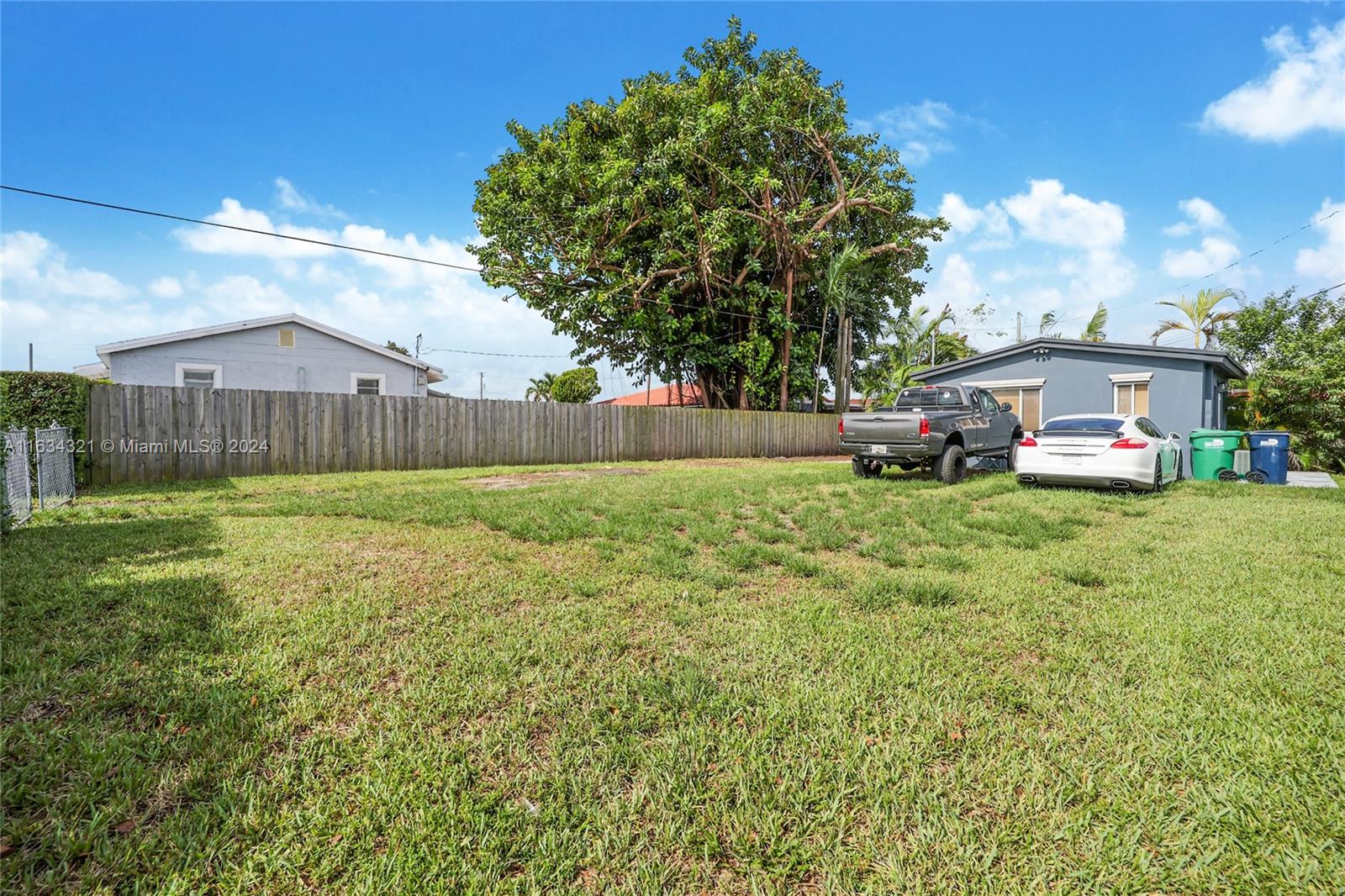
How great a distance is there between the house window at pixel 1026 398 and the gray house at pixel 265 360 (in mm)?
19343

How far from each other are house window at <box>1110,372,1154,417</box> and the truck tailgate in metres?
10.7

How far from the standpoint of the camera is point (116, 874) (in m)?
1.59

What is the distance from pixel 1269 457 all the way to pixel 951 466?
799cm

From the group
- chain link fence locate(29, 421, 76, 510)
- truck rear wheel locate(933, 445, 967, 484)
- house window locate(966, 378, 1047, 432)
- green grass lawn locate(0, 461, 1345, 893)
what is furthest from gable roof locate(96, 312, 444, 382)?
house window locate(966, 378, 1047, 432)

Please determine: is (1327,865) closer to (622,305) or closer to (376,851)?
(376,851)

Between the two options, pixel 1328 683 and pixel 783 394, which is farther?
pixel 783 394

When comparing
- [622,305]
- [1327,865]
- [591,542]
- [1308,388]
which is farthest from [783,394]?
[1327,865]

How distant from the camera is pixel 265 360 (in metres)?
17.0

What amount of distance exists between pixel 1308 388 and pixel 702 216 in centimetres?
1805

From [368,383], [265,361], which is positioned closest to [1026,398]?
[368,383]

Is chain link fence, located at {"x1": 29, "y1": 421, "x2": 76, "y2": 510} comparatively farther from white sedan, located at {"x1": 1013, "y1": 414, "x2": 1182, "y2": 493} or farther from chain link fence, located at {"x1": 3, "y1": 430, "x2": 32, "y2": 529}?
white sedan, located at {"x1": 1013, "y1": 414, "x2": 1182, "y2": 493}

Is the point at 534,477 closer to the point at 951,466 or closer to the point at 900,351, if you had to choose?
the point at 951,466

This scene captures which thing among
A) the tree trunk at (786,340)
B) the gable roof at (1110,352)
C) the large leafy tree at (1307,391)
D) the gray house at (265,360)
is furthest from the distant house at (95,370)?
the large leafy tree at (1307,391)

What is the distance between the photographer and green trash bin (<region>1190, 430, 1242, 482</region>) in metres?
12.1
